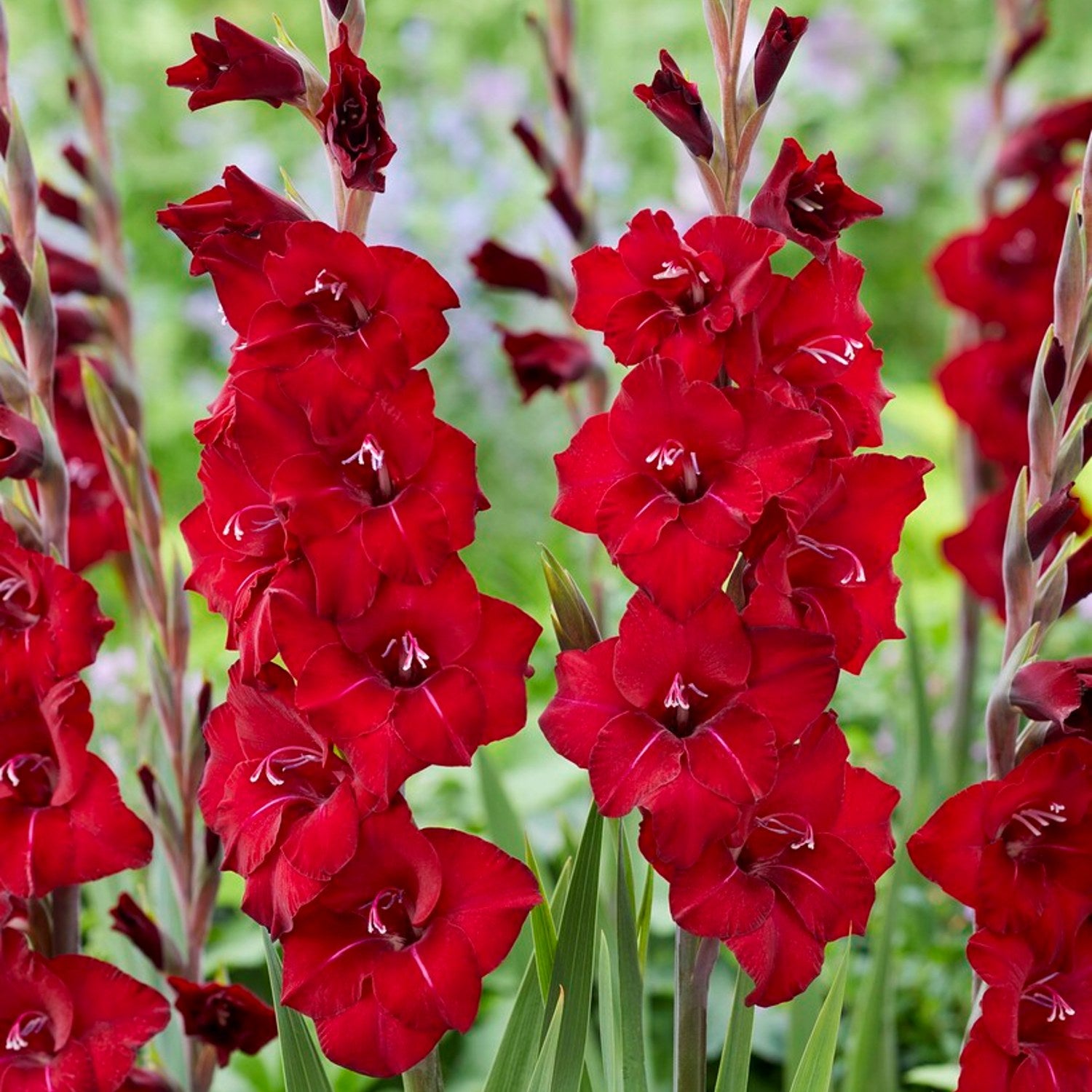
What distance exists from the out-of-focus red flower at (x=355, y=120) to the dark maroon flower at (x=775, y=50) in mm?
249

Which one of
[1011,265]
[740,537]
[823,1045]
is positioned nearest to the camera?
[740,537]

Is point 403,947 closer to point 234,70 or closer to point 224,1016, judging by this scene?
point 224,1016

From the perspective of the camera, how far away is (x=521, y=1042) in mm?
1066

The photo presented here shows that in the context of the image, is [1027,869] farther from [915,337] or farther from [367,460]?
[915,337]

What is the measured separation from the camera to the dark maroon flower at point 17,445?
1.04m

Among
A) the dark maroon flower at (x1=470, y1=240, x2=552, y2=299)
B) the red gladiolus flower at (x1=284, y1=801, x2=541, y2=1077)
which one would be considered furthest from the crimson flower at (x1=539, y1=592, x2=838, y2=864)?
the dark maroon flower at (x1=470, y1=240, x2=552, y2=299)

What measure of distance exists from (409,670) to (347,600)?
0.07 metres

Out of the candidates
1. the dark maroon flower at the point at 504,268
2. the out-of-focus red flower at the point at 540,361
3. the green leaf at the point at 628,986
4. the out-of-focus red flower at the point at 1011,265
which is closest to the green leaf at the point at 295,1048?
the green leaf at the point at 628,986

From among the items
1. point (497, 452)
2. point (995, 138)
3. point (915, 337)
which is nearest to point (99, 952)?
point (995, 138)

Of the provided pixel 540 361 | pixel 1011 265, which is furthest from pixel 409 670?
pixel 1011 265

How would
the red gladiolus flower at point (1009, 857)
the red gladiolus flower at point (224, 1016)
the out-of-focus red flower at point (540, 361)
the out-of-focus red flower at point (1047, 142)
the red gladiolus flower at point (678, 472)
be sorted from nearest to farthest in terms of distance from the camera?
the red gladiolus flower at point (678, 472) → the red gladiolus flower at point (1009, 857) → the red gladiolus flower at point (224, 1016) → the out-of-focus red flower at point (540, 361) → the out-of-focus red flower at point (1047, 142)

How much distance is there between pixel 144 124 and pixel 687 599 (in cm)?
466

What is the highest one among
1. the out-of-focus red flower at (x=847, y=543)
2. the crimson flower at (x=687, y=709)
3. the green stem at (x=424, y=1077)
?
the out-of-focus red flower at (x=847, y=543)

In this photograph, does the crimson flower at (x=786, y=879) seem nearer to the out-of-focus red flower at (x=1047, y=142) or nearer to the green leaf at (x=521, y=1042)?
the green leaf at (x=521, y=1042)
